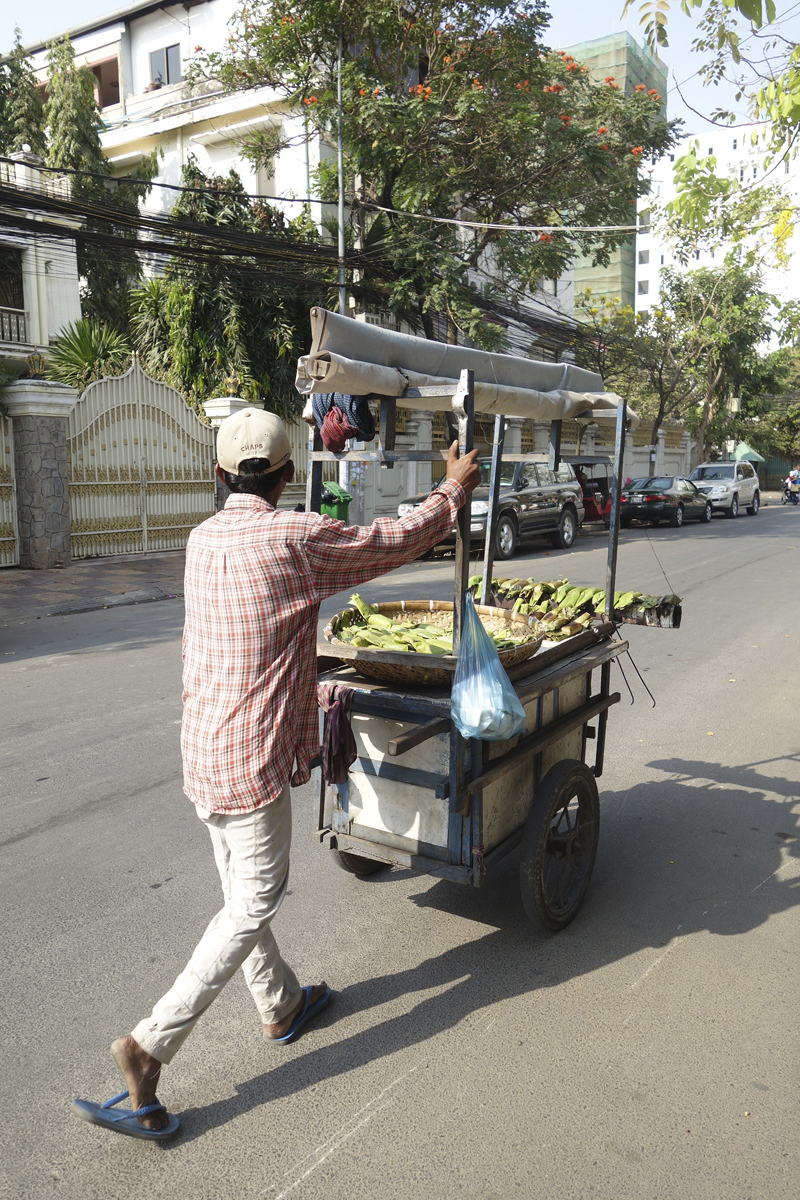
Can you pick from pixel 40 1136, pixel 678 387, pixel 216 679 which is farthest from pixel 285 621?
pixel 678 387

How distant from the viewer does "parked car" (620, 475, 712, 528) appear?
22672 millimetres

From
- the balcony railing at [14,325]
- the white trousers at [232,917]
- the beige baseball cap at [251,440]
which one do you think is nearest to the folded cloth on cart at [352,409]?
the beige baseball cap at [251,440]

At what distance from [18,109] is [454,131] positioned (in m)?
11.6

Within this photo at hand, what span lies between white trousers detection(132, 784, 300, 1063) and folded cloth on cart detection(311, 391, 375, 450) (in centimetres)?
140

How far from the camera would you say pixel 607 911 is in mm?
3547

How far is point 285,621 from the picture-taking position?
2.44 meters

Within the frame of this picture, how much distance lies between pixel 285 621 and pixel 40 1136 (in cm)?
151

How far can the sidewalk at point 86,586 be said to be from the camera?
1062cm

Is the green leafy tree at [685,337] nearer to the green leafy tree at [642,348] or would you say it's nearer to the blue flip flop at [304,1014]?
the green leafy tree at [642,348]

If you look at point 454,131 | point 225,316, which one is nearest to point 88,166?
point 225,316

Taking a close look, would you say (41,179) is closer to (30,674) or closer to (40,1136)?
Answer: (30,674)

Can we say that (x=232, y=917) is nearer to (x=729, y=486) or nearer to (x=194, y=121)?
(x=194, y=121)

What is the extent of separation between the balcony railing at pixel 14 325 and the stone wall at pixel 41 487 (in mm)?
7480

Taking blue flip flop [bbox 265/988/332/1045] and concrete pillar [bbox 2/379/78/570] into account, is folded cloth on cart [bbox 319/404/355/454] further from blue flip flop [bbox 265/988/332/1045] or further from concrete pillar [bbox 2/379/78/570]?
concrete pillar [bbox 2/379/78/570]
